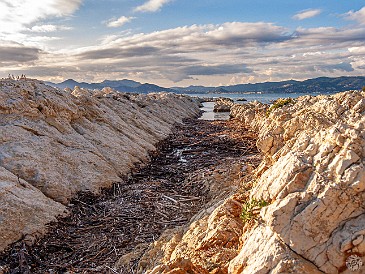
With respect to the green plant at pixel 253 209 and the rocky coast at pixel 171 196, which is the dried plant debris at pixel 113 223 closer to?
the rocky coast at pixel 171 196

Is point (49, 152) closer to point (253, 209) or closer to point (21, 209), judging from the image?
point (21, 209)

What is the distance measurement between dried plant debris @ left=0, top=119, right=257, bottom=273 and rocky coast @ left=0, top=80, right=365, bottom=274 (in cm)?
4

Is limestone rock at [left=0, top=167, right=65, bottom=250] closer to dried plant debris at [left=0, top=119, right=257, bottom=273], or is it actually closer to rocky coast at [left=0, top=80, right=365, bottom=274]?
rocky coast at [left=0, top=80, right=365, bottom=274]

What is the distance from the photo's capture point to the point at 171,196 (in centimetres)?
1339

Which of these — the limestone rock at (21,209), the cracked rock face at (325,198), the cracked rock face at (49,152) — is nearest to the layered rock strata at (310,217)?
the cracked rock face at (325,198)

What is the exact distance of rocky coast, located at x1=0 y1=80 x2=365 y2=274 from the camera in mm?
5246

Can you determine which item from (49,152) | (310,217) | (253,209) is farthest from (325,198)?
(49,152)

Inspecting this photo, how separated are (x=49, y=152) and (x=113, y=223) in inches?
205

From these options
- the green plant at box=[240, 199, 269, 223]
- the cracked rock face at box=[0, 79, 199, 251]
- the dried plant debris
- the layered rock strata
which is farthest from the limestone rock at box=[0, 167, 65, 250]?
the green plant at box=[240, 199, 269, 223]

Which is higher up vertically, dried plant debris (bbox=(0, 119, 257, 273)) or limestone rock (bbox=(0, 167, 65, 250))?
limestone rock (bbox=(0, 167, 65, 250))

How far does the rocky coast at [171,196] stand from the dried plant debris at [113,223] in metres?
0.04

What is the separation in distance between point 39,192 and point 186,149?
14.7m

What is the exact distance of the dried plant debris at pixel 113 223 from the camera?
8.92 metres

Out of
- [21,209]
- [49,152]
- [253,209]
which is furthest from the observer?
[49,152]
